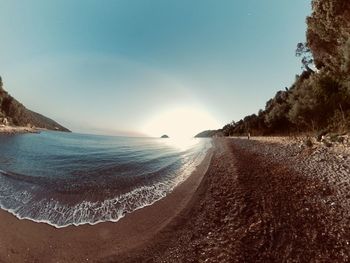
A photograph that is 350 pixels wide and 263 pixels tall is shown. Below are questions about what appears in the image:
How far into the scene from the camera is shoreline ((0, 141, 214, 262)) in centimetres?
608

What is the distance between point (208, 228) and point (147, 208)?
10.9ft

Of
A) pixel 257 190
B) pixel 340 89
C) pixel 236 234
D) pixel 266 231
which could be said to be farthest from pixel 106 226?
pixel 340 89

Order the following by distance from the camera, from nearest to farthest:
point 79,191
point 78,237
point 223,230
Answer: point 223,230 → point 78,237 → point 79,191

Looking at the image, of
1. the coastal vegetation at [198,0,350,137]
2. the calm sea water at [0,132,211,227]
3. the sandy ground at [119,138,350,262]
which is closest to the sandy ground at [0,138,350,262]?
the sandy ground at [119,138,350,262]

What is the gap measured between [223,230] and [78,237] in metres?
4.53

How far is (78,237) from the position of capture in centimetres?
702

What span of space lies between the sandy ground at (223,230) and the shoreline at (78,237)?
3cm

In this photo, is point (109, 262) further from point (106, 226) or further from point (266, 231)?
point (266, 231)

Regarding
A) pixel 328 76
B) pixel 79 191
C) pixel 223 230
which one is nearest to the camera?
pixel 223 230

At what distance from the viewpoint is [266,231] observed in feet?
20.0

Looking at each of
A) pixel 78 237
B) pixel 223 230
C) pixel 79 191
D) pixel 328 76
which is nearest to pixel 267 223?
pixel 223 230

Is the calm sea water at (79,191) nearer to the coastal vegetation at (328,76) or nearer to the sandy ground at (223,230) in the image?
the sandy ground at (223,230)

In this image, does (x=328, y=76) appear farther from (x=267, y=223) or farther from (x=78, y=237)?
(x=78, y=237)

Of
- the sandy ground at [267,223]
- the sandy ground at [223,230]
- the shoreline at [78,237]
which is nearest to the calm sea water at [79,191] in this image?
the shoreline at [78,237]
